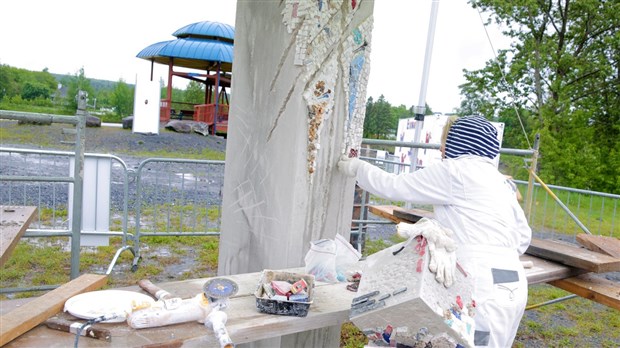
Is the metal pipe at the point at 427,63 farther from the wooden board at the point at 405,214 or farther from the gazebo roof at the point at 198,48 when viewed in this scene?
the gazebo roof at the point at 198,48

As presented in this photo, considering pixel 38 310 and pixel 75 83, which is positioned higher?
pixel 75 83

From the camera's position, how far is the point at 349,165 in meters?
2.58

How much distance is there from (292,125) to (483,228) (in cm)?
105

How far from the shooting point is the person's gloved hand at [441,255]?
5.78ft

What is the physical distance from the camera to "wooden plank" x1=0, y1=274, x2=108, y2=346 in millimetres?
1439

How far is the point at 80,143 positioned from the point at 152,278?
202 cm

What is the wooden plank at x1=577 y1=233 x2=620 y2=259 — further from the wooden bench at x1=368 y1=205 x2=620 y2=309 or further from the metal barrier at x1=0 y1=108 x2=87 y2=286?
the metal barrier at x1=0 y1=108 x2=87 y2=286

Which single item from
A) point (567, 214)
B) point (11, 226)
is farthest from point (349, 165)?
point (567, 214)

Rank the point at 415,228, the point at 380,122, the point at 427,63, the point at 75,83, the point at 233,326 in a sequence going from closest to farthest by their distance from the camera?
the point at 233,326, the point at 415,228, the point at 427,63, the point at 380,122, the point at 75,83

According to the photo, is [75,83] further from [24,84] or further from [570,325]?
[570,325]

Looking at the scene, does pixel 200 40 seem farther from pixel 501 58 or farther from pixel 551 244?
pixel 551 244

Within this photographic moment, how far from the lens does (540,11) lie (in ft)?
50.2

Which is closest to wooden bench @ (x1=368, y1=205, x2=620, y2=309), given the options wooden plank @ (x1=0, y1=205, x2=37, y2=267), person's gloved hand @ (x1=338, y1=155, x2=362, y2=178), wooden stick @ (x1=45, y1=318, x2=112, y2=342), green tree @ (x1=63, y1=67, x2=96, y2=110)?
person's gloved hand @ (x1=338, y1=155, x2=362, y2=178)

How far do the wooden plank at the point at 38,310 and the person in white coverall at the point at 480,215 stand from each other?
1.41 metres
